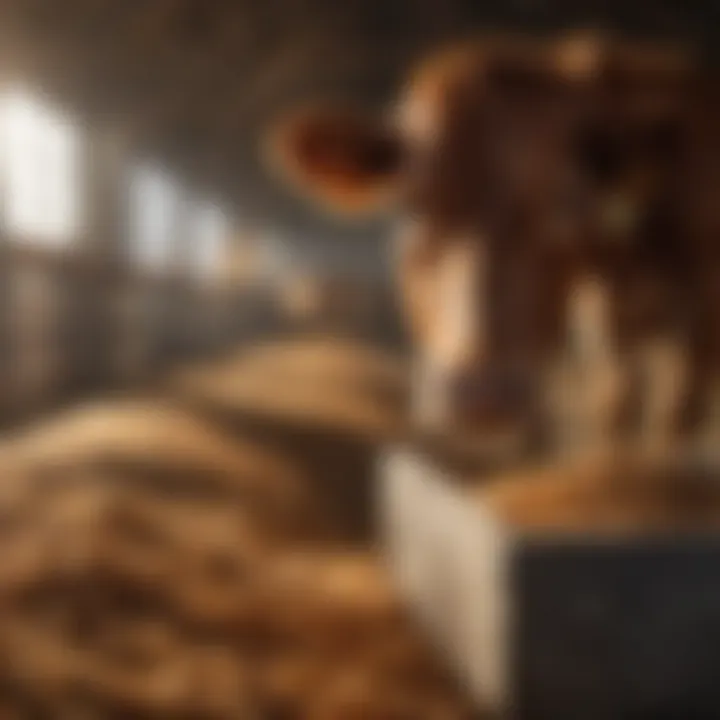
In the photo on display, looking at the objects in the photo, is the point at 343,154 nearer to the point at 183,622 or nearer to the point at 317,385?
the point at 317,385

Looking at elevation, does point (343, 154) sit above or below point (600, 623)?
above

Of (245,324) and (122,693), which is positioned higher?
(245,324)

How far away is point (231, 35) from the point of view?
2.09 feet

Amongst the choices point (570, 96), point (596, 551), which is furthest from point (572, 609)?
point (570, 96)

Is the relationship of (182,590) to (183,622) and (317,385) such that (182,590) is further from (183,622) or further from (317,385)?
(317,385)

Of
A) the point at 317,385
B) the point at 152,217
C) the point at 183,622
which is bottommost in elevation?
the point at 183,622

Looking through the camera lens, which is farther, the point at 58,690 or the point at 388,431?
the point at 388,431

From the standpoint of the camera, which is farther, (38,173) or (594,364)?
(594,364)

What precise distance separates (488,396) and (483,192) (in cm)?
12

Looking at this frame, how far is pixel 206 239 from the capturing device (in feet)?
2.09

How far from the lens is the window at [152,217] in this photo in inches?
24.0

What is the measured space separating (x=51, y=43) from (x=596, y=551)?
0.38m

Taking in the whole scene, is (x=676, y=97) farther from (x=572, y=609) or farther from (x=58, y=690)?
(x=58, y=690)

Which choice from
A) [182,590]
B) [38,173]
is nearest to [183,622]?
[182,590]
